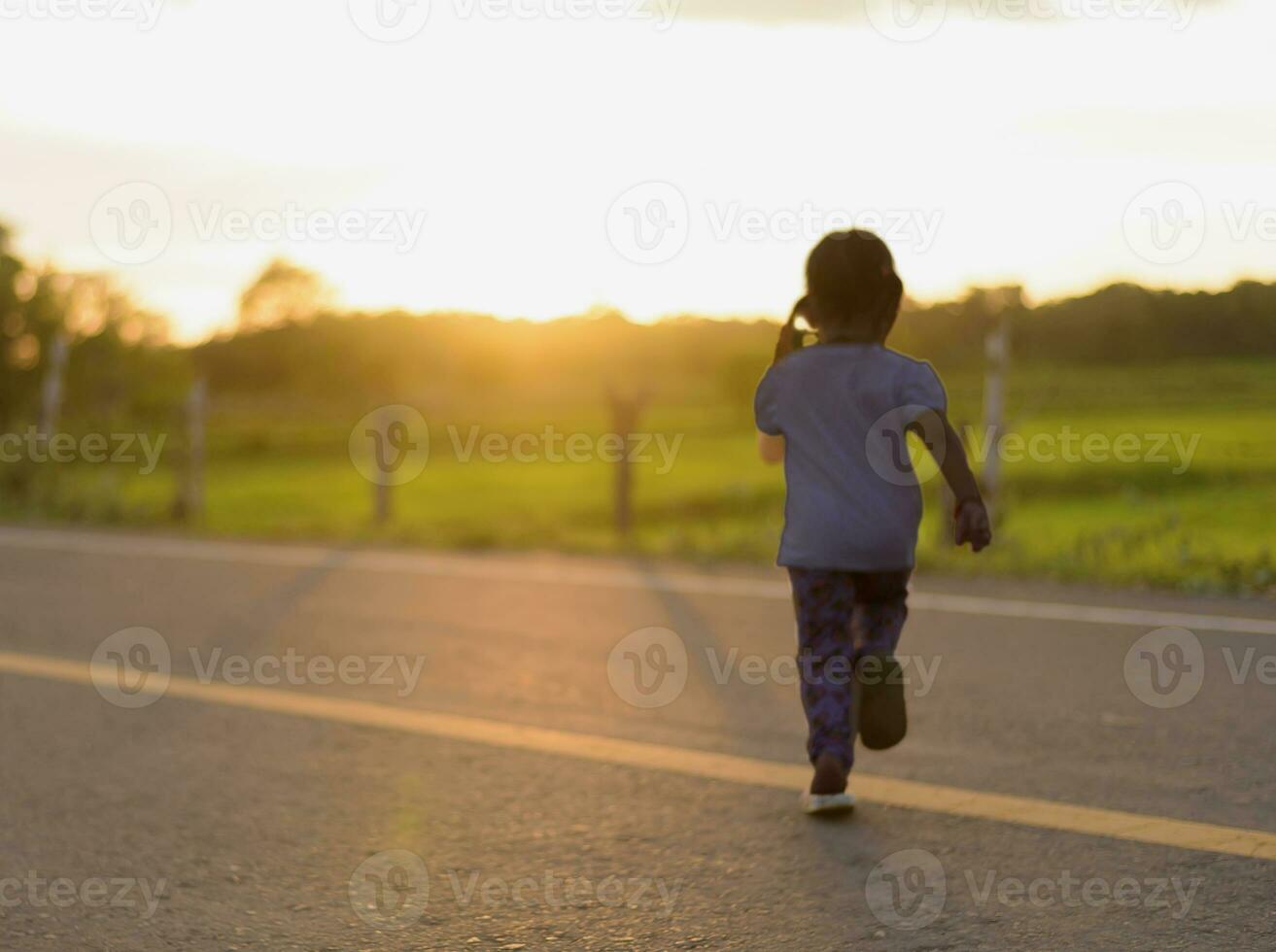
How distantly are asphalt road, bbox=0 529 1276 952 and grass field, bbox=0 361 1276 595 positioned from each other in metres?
1.90

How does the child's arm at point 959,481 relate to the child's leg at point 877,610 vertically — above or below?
above

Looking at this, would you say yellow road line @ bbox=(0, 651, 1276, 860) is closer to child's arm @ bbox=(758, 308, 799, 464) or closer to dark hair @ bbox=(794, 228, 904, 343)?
child's arm @ bbox=(758, 308, 799, 464)

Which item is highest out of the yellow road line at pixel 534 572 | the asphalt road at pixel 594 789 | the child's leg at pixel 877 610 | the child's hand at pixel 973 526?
the child's hand at pixel 973 526

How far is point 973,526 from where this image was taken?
3.75 metres

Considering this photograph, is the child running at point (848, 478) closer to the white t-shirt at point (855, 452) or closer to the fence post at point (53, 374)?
the white t-shirt at point (855, 452)

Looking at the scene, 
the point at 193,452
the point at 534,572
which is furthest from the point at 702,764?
the point at 193,452

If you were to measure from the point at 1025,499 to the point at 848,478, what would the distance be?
17.3m

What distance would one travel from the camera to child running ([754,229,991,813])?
4027 mm

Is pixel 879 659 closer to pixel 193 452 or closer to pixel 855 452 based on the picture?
pixel 855 452

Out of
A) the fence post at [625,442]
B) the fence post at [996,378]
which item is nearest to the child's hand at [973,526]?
the fence post at [996,378]

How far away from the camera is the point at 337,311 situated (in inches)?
1670

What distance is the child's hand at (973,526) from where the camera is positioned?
12.3 feet

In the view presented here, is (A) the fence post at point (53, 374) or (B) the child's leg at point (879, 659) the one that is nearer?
(B) the child's leg at point (879, 659)

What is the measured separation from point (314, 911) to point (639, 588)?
541 centimetres
